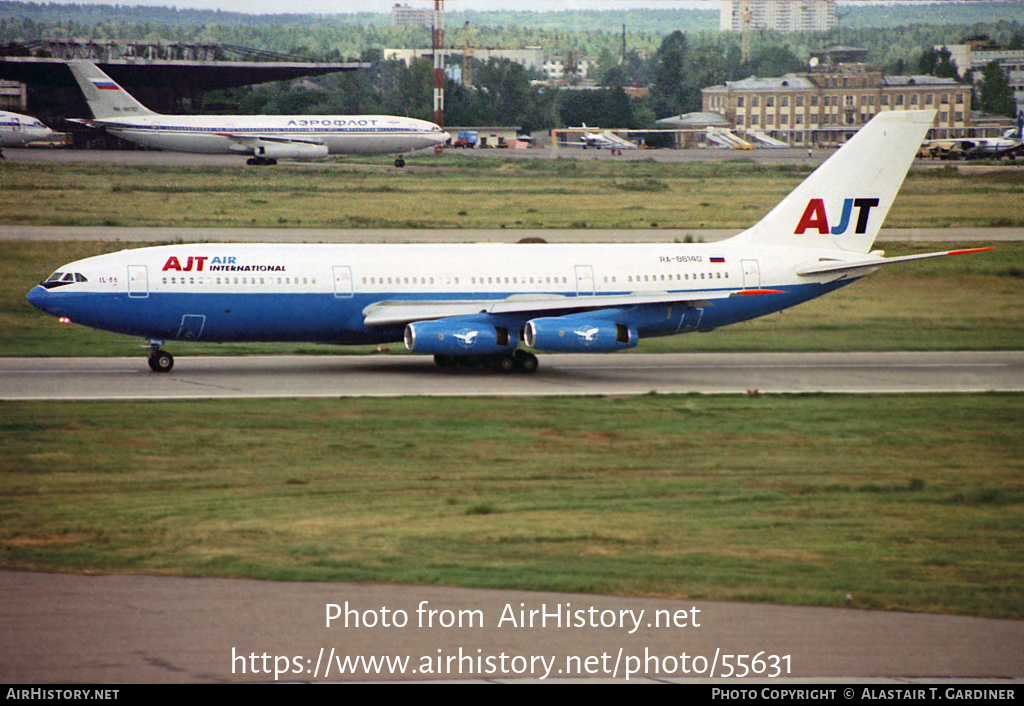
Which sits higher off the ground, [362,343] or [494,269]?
[494,269]

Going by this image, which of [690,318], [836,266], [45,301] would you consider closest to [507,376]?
[690,318]

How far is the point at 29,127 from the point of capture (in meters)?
124

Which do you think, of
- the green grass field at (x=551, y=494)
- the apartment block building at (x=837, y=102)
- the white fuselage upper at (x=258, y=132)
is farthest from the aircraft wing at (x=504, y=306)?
the apartment block building at (x=837, y=102)

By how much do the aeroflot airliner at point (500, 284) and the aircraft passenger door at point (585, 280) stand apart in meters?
0.03

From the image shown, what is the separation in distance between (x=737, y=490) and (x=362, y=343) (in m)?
18.2

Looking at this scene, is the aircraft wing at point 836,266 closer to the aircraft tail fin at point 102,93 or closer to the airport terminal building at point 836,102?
the airport terminal building at point 836,102

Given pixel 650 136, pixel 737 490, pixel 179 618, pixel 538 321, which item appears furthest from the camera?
pixel 650 136

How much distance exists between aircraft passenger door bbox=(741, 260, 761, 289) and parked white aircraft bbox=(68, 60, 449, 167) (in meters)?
83.6

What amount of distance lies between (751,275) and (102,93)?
96.9 meters

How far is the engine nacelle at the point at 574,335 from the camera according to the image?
126ft

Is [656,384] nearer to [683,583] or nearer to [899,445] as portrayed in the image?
[899,445]
